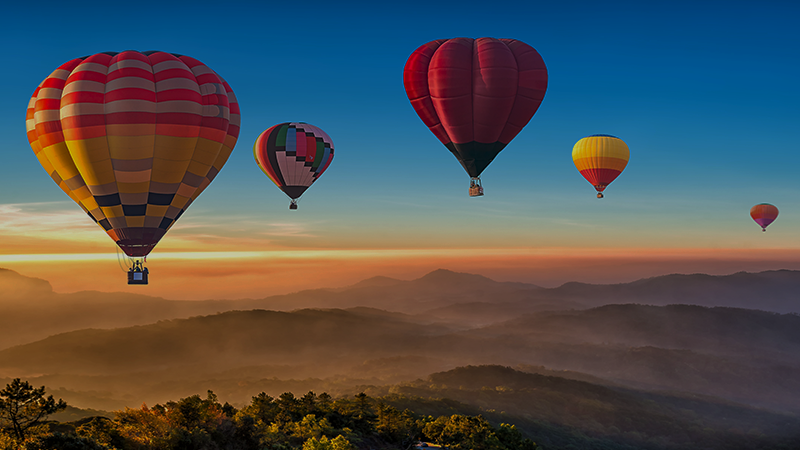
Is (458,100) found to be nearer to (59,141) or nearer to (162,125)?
(162,125)

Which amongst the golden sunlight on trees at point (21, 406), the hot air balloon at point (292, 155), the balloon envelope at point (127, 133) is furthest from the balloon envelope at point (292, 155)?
the golden sunlight on trees at point (21, 406)

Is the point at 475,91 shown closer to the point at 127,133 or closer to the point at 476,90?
the point at 476,90

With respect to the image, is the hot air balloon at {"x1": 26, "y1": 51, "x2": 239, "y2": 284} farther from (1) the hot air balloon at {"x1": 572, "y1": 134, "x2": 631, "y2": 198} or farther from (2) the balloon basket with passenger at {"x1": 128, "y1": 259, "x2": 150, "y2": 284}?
(1) the hot air balloon at {"x1": 572, "y1": 134, "x2": 631, "y2": 198}

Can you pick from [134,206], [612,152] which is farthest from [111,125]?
[612,152]

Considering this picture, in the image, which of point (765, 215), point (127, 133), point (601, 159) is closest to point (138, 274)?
point (127, 133)

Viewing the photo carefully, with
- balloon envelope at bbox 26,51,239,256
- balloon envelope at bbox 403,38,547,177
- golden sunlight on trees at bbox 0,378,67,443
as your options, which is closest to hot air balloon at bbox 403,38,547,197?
balloon envelope at bbox 403,38,547,177

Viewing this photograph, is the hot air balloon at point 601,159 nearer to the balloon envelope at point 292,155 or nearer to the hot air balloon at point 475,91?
the balloon envelope at point 292,155

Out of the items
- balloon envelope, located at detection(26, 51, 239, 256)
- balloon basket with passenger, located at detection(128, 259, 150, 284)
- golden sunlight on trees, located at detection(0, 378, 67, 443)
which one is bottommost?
golden sunlight on trees, located at detection(0, 378, 67, 443)
